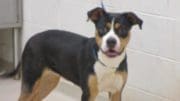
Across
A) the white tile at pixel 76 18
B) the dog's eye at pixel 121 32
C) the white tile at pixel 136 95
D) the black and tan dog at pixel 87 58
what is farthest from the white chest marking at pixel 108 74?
the white tile at pixel 76 18

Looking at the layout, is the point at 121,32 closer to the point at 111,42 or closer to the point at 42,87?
the point at 111,42

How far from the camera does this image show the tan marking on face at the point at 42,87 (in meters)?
2.49

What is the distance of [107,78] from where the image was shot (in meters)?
2.10

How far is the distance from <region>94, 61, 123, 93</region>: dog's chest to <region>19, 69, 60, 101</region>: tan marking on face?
0.46 metres

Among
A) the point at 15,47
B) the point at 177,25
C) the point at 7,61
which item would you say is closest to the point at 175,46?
the point at 177,25

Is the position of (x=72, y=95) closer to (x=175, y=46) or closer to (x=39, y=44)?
(x=39, y=44)

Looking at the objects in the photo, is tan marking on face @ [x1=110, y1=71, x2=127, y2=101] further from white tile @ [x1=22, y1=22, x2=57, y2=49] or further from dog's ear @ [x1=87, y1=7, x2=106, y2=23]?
white tile @ [x1=22, y1=22, x2=57, y2=49]

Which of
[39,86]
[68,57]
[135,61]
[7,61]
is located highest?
[68,57]

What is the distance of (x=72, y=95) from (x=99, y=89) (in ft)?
3.44

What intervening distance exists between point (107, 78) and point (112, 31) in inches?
12.2

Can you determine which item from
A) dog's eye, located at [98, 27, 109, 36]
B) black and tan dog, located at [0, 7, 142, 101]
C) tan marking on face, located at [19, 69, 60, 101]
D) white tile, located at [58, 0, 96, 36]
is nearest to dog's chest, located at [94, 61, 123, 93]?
black and tan dog, located at [0, 7, 142, 101]

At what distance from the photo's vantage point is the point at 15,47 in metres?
3.58

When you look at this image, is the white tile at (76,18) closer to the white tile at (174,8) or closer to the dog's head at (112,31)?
the white tile at (174,8)

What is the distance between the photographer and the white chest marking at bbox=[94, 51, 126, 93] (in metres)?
2.06
